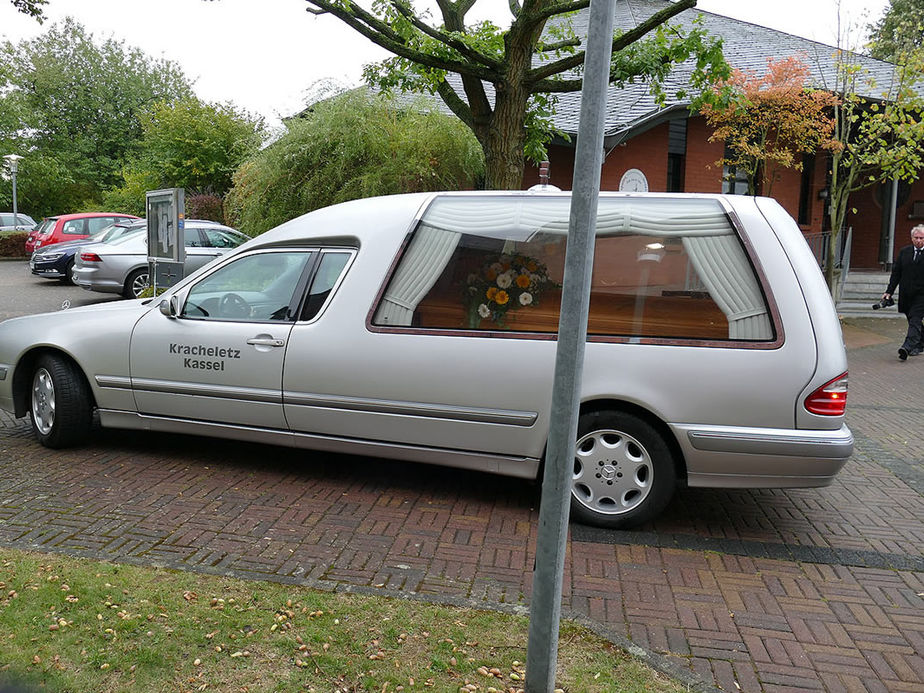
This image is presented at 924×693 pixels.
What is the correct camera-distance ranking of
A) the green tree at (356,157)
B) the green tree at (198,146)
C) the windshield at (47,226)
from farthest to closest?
the green tree at (198,146), the windshield at (47,226), the green tree at (356,157)

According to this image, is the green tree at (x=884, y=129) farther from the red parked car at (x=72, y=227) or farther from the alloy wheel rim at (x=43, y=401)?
the red parked car at (x=72, y=227)

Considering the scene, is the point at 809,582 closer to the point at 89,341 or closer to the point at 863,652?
the point at 863,652

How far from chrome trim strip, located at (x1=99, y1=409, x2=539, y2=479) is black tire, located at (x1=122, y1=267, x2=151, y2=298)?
10543 mm

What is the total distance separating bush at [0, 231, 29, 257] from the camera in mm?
27828

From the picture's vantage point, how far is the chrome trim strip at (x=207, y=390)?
17.2 ft

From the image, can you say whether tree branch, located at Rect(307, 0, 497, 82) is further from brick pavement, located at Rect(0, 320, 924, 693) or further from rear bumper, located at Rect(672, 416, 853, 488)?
rear bumper, located at Rect(672, 416, 853, 488)

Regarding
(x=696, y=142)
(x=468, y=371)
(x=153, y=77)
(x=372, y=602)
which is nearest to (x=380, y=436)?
(x=468, y=371)

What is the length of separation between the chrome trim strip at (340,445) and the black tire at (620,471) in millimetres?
324

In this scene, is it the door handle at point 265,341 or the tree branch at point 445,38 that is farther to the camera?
the tree branch at point 445,38

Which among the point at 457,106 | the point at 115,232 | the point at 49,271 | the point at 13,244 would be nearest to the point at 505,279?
the point at 457,106

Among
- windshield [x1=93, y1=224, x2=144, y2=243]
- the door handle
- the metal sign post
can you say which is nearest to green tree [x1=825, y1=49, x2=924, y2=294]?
the metal sign post

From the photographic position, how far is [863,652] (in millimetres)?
3363

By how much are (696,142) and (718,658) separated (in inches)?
673

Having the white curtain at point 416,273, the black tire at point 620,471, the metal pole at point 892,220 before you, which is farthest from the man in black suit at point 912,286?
the metal pole at point 892,220
